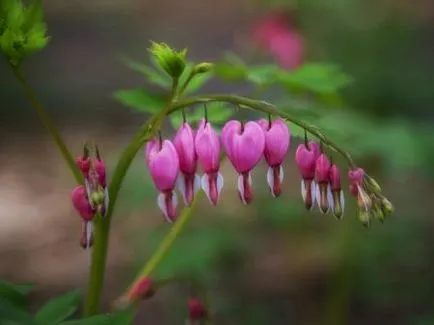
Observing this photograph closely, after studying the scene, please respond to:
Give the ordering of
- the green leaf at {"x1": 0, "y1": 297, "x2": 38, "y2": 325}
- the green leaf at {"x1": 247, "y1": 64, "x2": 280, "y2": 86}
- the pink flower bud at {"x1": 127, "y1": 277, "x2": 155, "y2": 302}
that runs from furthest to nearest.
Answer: the green leaf at {"x1": 247, "y1": 64, "x2": 280, "y2": 86} < the pink flower bud at {"x1": 127, "y1": 277, "x2": 155, "y2": 302} < the green leaf at {"x1": 0, "y1": 297, "x2": 38, "y2": 325}

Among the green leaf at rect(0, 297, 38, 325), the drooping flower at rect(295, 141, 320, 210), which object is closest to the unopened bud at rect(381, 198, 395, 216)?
the drooping flower at rect(295, 141, 320, 210)

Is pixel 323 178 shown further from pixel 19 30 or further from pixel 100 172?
pixel 19 30

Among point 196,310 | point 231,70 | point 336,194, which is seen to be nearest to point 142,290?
point 196,310

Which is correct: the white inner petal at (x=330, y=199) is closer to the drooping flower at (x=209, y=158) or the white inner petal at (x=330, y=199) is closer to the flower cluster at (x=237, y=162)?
the flower cluster at (x=237, y=162)

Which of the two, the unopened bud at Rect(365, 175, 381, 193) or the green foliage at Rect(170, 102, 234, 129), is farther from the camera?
the green foliage at Rect(170, 102, 234, 129)

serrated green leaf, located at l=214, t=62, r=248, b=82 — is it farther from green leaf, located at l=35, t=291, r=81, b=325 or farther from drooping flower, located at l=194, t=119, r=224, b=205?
green leaf, located at l=35, t=291, r=81, b=325

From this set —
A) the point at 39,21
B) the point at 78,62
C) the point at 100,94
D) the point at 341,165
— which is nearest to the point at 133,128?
the point at 100,94

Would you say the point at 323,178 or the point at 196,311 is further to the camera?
the point at 196,311
